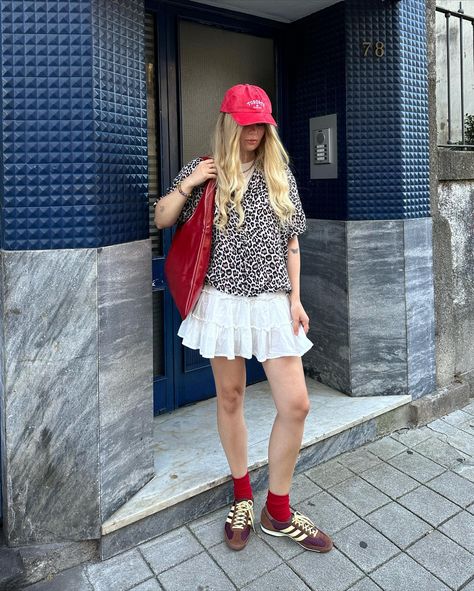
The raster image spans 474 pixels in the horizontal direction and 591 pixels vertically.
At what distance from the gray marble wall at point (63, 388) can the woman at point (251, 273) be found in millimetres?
358

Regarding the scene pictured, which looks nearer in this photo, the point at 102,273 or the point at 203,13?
the point at 102,273

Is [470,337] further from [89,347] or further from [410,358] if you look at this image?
[89,347]

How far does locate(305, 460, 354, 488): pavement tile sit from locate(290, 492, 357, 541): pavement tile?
0.41 ft

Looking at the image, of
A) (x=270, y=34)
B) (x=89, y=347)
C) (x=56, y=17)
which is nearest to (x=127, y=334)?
(x=89, y=347)

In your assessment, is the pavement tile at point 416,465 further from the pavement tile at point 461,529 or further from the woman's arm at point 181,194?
the woman's arm at point 181,194

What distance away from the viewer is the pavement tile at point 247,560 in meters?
2.52

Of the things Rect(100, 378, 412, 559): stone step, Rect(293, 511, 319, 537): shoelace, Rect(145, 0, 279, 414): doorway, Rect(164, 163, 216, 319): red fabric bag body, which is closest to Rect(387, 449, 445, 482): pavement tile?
Rect(100, 378, 412, 559): stone step

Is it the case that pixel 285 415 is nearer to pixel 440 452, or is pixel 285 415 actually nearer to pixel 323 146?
pixel 440 452

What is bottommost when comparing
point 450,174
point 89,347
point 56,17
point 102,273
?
point 89,347

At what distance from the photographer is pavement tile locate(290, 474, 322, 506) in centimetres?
313

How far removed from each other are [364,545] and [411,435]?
1352mm

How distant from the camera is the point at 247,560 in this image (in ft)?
8.57

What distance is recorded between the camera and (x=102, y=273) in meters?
2.57

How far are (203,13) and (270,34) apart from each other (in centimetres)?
64
